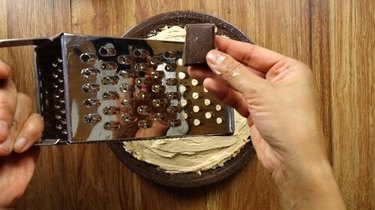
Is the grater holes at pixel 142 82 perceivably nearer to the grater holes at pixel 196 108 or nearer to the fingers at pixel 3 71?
the grater holes at pixel 196 108

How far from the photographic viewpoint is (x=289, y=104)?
84cm

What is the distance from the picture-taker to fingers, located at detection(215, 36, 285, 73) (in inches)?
37.0

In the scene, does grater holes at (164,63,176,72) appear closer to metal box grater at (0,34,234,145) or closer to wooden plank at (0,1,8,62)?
metal box grater at (0,34,234,145)

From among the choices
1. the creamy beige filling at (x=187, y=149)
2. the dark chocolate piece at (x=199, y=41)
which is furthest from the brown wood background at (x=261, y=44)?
the dark chocolate piece at (x=199, y=41)

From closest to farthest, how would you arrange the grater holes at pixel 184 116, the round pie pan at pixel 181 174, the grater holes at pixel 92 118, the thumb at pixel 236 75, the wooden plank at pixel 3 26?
1. the thumb at pixel 236 75
2. the grater holes at pixel 92 118
3. the grater holes at pixel 184 116
4. the round pie pan at pixel 181 174
5. the wooden plank at pixel 3 26

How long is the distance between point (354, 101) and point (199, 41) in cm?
77

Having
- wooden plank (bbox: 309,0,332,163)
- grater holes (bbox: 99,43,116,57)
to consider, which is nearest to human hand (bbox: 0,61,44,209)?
grater holes (bbox: 99,43,116,57)

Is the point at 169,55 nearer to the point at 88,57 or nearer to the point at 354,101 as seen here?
the point at 88,57

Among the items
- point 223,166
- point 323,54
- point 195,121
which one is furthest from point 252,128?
point 323,54

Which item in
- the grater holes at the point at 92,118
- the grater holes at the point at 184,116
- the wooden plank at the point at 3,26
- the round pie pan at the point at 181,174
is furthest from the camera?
the wooden plank at the point at 3,26

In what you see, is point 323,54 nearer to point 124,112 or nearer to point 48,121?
point 124,112

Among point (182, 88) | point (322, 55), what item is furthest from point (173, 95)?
point (322, 55)

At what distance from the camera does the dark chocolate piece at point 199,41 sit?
843 millimetres

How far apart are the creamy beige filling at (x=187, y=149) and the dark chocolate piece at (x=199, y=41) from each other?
381mm
